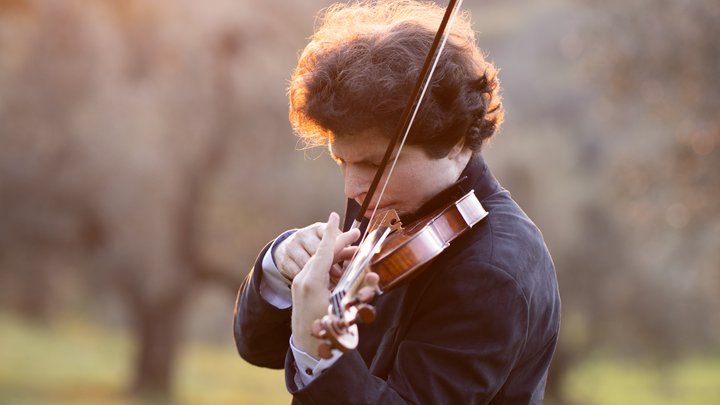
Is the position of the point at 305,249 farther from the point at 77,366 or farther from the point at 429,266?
the point at 77,366

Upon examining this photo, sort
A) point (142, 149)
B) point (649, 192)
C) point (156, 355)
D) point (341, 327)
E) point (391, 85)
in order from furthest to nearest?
point (156, 355)
point (142, 149)
point (649, 192)
point (391, 85)
point (341, 327)

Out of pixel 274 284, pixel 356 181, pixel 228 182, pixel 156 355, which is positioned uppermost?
pixel 356 181

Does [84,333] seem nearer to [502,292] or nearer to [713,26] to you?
[713,26]

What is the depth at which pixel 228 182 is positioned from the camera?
13.0 meters

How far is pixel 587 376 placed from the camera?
15055mm

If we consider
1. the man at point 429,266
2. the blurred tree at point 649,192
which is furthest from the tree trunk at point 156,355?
the man at point 429,266

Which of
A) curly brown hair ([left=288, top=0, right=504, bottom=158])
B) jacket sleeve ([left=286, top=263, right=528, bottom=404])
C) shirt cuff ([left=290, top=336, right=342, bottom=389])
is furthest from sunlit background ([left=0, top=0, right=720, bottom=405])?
shirt cuff ([left=290, top=336, right=342, bottom=389])

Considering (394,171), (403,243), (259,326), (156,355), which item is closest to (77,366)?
(156,355)

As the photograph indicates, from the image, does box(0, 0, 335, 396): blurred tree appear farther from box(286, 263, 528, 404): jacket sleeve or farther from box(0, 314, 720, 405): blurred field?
box(286, 263, 528, 404): jacket sleeve

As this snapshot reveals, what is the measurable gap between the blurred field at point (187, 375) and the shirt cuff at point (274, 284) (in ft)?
37.9

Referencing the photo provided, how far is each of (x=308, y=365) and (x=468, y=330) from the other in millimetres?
331

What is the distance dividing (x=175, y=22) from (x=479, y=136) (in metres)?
10.4

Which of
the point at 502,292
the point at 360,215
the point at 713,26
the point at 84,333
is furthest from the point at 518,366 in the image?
the point at 84,333

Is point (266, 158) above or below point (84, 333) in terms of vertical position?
above
